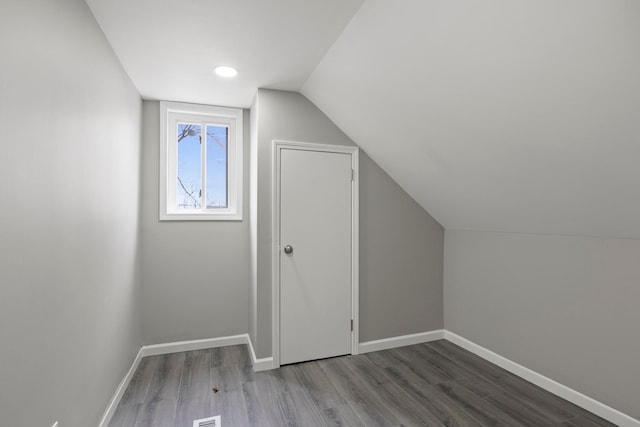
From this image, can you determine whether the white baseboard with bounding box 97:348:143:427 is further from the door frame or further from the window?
the window

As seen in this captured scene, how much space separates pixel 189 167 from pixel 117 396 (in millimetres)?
1983

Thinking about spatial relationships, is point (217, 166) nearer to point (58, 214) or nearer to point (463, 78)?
point (58, 214)

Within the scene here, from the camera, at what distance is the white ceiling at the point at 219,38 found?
1.62 metres

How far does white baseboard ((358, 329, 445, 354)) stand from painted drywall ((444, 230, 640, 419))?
0.25m

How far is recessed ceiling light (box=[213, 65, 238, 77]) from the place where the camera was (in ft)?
7.41

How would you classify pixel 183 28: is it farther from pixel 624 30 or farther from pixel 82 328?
pixel 624 30

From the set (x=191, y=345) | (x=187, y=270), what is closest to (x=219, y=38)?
(x=187, y=270)

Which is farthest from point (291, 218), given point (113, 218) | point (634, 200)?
point (634, 200)

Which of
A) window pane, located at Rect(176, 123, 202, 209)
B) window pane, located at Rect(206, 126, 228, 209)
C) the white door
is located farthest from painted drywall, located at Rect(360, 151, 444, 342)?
window pane, located at Rect(176, 123, 202, 209)

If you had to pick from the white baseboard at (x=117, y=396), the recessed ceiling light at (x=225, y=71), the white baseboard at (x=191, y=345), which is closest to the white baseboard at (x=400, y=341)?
the white baseboard at (x=191, y=345)

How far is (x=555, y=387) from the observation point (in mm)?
2191

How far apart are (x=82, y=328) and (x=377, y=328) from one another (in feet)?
7.43

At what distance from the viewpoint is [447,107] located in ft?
6.06

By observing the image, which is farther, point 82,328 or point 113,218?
point 113,218
